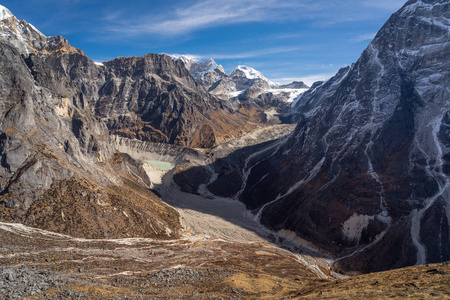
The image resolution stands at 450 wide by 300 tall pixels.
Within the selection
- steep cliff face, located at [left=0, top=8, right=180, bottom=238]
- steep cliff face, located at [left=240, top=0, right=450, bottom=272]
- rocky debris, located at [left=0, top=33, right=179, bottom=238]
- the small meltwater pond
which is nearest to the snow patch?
steep cliff face, located at [left=240, top=0, right=450, bottom=272]

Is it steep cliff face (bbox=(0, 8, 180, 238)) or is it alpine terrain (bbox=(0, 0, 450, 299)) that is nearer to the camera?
alpine terrain (bbox=(0, 0, 450, 299))

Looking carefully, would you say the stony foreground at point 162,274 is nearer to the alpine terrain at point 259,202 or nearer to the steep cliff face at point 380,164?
the alpine terrain at point 259,202

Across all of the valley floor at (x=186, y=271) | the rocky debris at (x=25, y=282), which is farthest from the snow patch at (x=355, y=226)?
the rocky debris at (x=25, y=282)

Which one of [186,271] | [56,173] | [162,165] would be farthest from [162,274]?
[162,165]

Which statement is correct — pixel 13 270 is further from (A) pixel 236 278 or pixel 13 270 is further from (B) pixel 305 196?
(B) pixel 305 196

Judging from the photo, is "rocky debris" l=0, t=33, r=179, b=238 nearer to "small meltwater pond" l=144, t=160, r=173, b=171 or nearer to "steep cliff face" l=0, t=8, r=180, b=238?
"steep cliff face" l=0, t=8, r=180, b=238

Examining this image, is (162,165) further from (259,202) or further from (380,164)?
(380,164)
